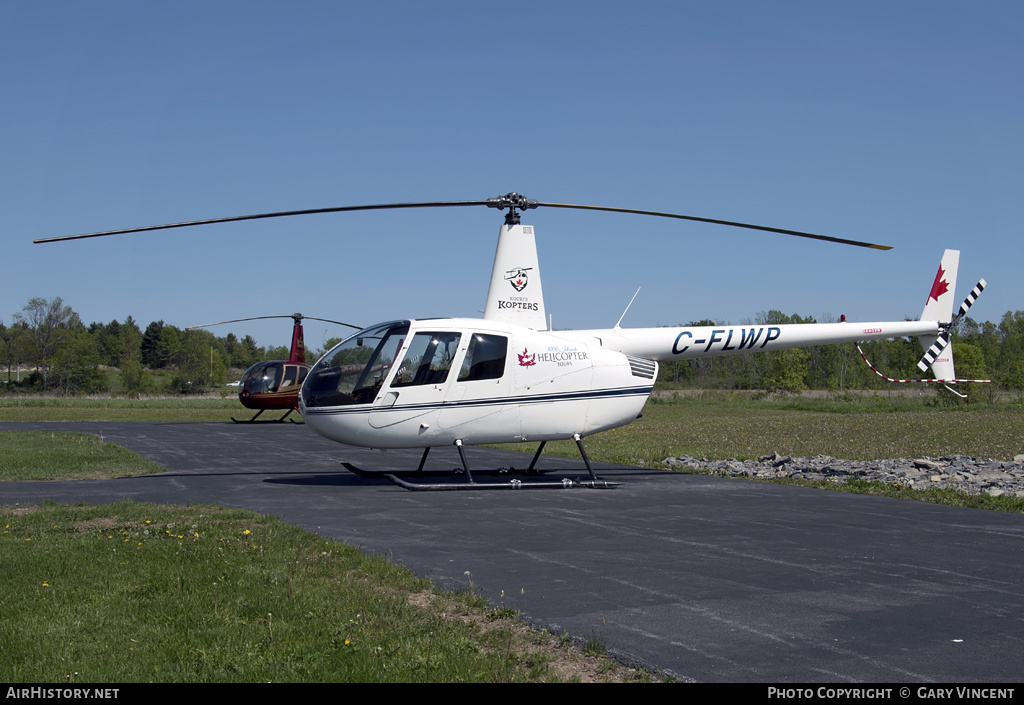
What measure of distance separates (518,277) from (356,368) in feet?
10.2

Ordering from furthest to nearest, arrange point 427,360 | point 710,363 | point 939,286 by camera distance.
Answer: point 710,363, point 939,286, point 427,360

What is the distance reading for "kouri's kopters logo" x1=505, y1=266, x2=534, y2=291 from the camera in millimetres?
13398

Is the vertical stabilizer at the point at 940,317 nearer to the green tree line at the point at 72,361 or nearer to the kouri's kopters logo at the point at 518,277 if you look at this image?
the kouri's kopters logo at the point at 518,277

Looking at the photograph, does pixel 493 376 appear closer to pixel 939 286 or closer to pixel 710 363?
pixel 939 286

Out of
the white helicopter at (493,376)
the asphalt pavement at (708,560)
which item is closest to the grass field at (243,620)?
the asphalt pavement at (708,560)

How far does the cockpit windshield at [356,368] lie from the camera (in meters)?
12.4

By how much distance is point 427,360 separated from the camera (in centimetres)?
1256

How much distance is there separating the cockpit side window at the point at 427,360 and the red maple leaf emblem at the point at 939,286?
9.84 m

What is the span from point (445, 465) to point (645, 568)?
405 inches

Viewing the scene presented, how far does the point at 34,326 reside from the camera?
8462 cm

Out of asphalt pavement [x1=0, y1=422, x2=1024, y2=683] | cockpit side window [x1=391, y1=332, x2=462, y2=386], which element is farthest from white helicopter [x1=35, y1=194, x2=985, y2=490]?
asphalt pavement [x1=0, y1=422, x2=1024, y2=683]

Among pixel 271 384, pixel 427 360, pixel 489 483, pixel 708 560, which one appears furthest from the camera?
pixel 271 384

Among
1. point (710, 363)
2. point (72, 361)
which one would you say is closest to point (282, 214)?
point (710, 363)

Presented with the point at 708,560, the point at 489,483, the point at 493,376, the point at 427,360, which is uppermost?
the point at 427,360
